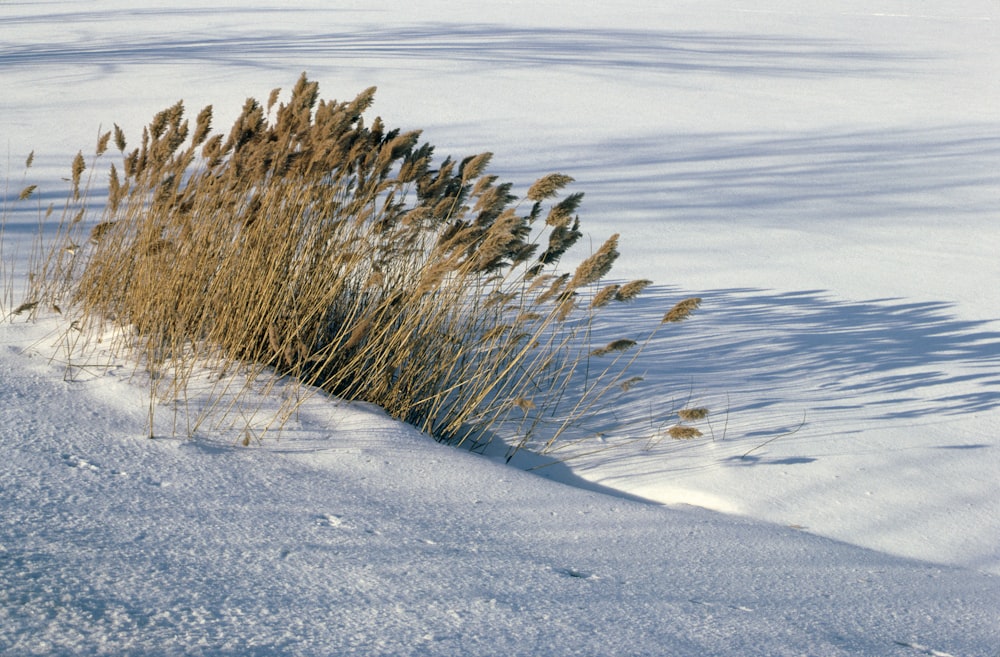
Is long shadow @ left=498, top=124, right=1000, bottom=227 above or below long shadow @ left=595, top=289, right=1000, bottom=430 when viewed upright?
above

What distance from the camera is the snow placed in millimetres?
1719

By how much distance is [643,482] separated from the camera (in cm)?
292

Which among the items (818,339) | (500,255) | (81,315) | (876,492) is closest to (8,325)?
(81,315)

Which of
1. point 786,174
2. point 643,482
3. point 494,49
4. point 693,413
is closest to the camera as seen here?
point 693,413

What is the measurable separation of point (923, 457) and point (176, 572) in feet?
7.57

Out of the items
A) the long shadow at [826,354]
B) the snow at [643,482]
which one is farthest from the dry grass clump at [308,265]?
the long shadow at [826,354]

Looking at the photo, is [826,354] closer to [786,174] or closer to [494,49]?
[786,174]

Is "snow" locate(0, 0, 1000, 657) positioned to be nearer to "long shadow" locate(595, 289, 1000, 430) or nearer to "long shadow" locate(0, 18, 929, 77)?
"long shadow" locate(595, 289, 1000, 430)

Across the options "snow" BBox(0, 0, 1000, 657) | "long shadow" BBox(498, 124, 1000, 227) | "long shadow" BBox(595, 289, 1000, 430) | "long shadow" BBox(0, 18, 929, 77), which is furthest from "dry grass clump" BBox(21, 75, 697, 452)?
"long shadow" BBox(0, 18, 929, 77)

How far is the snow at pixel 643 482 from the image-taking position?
172 centimetres

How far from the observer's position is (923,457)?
311 centimetres

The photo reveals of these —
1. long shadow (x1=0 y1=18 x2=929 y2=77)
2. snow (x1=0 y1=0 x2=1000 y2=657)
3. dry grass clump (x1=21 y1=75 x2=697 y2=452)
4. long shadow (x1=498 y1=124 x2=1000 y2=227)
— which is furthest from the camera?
long shadow (x1=0 y1=18 x2=929 y2=77)

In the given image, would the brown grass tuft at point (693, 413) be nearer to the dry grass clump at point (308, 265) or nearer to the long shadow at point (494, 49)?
the dry grass clump at point (308, 265)

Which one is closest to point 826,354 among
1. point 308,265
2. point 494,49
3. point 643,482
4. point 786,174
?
point 643,482
